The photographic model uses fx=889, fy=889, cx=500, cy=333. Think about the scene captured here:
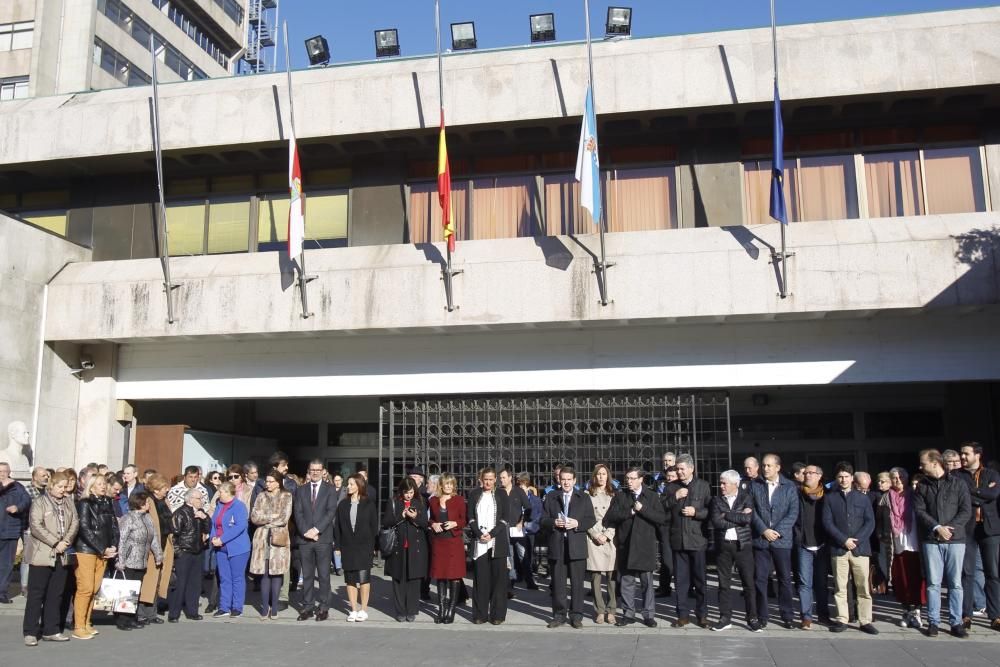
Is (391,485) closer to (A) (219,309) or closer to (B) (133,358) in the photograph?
(A) (219,309)

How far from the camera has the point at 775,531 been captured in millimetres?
9555

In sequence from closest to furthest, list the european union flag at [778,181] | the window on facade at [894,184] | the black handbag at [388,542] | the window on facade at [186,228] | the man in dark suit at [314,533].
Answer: the black handbag at [388,542]
the man in dark suit at [314,533]
the european union flag at [778,181]
the window on facade at [894,184]
the window on facade at [186,228]

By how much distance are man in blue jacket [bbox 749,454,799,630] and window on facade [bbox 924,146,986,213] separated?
713 cm

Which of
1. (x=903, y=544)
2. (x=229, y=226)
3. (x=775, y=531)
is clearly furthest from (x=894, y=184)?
(x=229, y=226)

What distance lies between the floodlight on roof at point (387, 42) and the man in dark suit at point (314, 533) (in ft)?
29.4

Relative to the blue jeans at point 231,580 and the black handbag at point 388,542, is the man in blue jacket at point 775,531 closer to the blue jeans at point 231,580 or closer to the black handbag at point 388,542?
the black handbag at point 388,542

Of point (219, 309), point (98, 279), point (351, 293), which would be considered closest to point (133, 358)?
point (98, 279)

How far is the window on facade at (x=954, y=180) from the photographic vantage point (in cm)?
1435

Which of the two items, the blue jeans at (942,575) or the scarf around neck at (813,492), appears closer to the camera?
the blue jeans at (942,575)

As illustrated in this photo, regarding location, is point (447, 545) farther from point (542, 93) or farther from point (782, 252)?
point (542, 93)

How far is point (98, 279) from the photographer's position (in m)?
15.8

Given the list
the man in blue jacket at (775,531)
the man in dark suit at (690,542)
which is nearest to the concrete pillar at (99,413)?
the man in dark suit at (690,542)

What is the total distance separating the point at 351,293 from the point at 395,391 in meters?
1.93

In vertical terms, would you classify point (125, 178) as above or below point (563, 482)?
above
